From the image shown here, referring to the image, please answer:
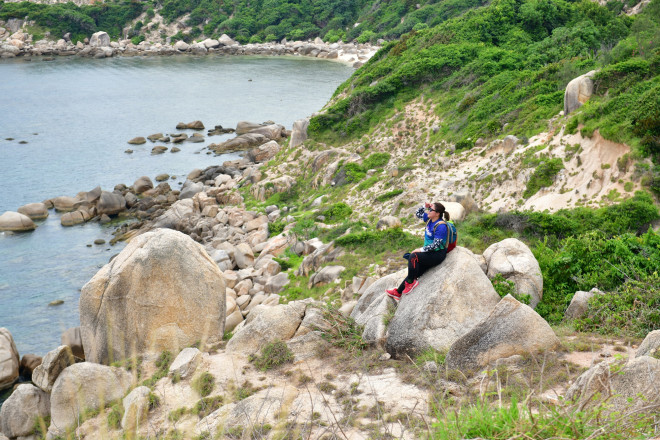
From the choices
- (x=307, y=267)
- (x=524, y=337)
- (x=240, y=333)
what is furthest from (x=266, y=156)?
(x=524, y=337)

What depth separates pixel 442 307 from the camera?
468 inches

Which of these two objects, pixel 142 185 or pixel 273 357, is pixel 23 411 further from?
pixel 142 185

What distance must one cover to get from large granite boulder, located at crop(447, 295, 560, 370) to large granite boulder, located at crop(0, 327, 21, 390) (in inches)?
707

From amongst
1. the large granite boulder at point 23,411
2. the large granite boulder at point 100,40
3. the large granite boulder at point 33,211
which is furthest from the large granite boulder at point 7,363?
the large granite boulder at point 100,40

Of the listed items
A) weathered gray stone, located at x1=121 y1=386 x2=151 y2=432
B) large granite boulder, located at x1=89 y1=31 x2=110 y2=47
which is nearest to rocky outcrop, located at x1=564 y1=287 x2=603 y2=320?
weathered gray stone, located at x1=121 y1=386 x2=151 y2=432

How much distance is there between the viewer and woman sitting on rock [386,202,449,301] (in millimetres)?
12570

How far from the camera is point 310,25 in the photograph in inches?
4641

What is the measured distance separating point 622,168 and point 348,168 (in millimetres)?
→ 16831

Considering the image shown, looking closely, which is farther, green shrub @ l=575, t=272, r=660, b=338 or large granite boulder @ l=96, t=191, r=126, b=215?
large granite boulder @ l=96, t=191, r=126, b=215

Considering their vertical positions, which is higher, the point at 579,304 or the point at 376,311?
the point at 579,304

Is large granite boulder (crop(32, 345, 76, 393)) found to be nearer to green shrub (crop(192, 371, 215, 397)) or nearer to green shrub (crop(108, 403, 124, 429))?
green shrub (crop(108, 403, 124, 429))

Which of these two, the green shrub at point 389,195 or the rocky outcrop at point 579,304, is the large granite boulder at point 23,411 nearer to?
the rocky outcrop at point 579,304

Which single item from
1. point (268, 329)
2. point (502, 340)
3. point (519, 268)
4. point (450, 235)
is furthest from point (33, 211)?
point (502, 340)

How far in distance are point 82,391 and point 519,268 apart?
1162 centimetres
